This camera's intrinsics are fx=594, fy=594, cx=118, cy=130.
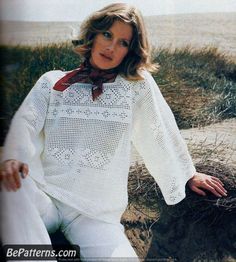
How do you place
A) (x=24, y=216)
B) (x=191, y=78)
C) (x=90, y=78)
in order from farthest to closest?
(x=191, y=78) → (x=90, y=78) → (x=24, y=216)

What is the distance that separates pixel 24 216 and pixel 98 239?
0.92 feet

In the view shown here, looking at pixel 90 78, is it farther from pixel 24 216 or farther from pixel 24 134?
pixel 24 216

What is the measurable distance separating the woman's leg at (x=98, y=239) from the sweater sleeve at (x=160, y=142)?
0.27 m

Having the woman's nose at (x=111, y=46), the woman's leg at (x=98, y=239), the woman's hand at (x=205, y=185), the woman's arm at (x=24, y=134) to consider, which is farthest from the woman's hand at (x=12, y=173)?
the woman's hand at (x=205, y=185)

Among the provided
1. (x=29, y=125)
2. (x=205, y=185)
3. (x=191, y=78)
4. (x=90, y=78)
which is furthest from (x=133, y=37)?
(x=205, y=185)

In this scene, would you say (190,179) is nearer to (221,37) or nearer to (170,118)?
(170,118)

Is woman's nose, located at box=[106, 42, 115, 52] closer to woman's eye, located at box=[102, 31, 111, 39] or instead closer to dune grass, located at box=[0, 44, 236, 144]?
woman's eye, located at box=[102, 31, 111, 39]

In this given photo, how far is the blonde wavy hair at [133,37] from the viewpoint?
88.5 inches

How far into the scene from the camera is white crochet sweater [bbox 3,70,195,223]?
222 cm

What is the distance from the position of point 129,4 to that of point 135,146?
21.6 inches

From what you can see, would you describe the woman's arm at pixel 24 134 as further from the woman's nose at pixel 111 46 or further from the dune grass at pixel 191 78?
the woman's nose at pixel 111 46

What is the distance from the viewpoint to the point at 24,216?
2072 millimetres

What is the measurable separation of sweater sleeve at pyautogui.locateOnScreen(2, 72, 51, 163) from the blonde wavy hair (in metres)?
0.21

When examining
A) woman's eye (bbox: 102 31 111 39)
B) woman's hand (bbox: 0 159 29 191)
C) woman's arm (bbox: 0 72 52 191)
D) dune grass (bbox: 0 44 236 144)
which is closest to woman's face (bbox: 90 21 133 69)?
woman's eye (bbox: 102 31 111 39)
